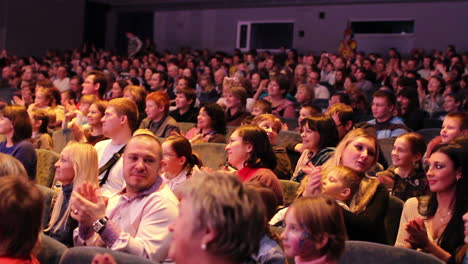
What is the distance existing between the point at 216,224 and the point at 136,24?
648 inches

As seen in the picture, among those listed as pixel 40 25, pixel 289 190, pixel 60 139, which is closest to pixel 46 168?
pixel 60 139

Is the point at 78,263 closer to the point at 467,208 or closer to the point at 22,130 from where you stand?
the point at 467,208

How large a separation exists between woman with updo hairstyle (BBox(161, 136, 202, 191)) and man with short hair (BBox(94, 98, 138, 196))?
30 centimetres

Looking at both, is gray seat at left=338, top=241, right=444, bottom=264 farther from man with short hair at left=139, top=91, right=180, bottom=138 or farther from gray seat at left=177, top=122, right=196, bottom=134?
gray seat at left=177, top=122, right=196, bottom=134

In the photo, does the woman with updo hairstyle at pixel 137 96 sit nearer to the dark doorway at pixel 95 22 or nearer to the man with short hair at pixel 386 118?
the man with short hair at pixel 386 118

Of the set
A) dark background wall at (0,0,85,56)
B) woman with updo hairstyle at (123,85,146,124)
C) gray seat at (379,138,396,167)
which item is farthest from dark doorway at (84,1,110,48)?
gray seat at (379,138,396,167)

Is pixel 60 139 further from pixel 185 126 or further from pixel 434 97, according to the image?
pixel 434 97

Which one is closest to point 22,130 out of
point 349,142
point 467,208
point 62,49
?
point 349,142

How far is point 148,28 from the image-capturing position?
56.1 feet

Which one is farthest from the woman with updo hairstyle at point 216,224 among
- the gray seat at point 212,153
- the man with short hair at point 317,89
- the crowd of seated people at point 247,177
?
the man with short hair at point 317,89

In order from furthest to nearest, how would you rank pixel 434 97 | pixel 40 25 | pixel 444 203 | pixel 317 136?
pixel 40 25 < pixel 434 97 < pixel 317 136 < pixel 444 203

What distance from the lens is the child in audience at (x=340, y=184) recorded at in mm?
2699

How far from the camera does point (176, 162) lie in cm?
332

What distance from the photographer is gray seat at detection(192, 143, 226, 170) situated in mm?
4055
